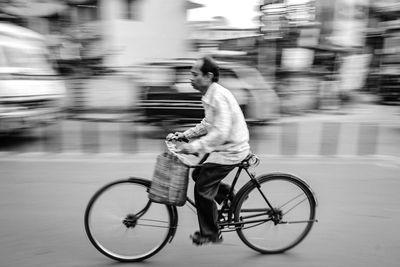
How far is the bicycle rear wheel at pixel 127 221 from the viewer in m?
3.12

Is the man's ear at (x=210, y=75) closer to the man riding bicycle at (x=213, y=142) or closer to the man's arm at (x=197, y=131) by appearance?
the man riding bicycle at (x=213, y=142)

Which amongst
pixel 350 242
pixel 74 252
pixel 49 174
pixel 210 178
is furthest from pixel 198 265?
pixel 49 174

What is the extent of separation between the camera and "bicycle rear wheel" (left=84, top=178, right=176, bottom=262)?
3.12m

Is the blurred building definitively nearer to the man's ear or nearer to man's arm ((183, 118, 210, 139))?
man's arm ((183, 118, 210, 139))

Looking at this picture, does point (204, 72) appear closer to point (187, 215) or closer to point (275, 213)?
point (275, 213)

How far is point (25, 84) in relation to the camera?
7207mm

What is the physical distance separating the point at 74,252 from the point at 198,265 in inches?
39.9

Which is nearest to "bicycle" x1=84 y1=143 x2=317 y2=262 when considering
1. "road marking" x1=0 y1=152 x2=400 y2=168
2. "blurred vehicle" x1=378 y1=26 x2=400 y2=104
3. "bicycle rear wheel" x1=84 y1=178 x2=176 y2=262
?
"bicycle rear wheel" x1=84 y1=178 x2=176 y2=262

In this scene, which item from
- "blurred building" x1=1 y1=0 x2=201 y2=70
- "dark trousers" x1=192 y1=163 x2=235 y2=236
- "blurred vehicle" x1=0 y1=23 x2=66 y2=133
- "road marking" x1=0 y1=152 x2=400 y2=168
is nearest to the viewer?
"dark trousers" x1=192 y1=163 x2=235 y2=236

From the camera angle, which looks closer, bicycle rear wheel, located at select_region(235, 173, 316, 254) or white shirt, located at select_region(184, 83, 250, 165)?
white shirt, located at select_region(184, 83, 250, 165)

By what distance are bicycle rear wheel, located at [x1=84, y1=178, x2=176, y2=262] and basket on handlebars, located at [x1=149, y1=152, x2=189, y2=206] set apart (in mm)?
137

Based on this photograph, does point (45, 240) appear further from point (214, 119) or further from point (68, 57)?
point (68, 57)

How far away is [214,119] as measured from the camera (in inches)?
114

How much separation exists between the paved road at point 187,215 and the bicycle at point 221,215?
0.41ft
